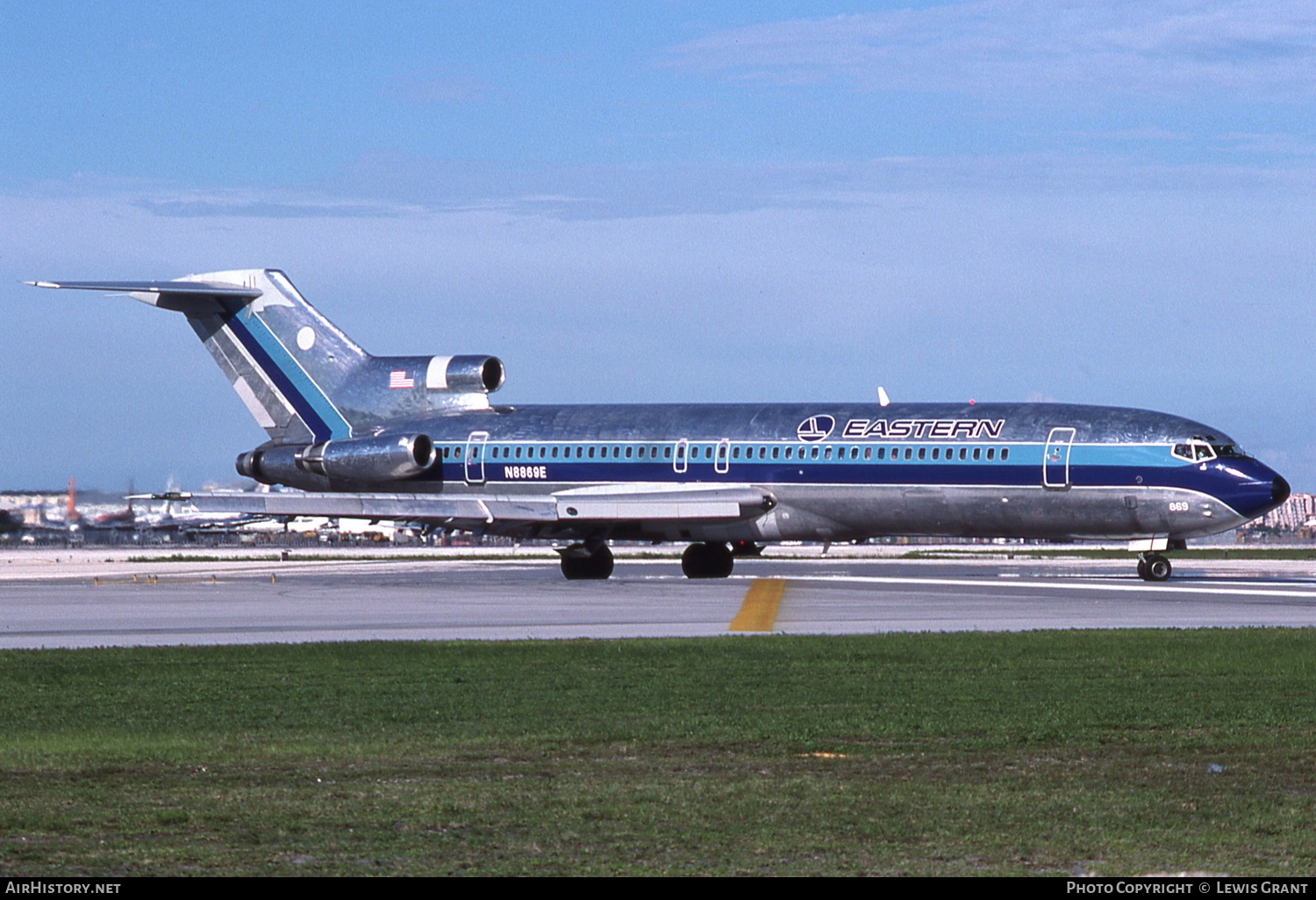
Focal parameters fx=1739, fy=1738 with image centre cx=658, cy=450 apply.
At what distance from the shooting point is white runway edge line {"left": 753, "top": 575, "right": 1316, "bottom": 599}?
34.4 m

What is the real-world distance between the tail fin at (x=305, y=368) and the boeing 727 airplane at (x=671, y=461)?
0.05 meters

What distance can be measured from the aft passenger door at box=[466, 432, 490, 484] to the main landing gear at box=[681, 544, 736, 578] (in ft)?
18.6

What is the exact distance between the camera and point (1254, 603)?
3089 centimetres

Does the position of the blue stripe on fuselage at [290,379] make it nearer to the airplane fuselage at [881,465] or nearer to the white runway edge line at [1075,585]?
the airplane fuselage at [881,465]

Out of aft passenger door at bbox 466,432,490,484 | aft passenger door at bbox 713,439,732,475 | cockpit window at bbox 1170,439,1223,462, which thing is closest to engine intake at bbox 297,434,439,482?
aft passenger door at bbox 466,432,490,484

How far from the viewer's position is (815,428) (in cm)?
4072

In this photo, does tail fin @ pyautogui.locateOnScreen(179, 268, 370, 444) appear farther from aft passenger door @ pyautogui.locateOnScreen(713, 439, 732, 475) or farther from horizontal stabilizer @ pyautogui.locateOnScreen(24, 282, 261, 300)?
aft passenger door @ pyautogui.locateOnScreen(713, 439, 732, 475)

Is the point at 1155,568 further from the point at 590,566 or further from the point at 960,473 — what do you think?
the point at 590,566

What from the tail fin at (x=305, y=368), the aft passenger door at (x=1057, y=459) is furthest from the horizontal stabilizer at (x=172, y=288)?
the aft passenger door at (x=1057, y=459)

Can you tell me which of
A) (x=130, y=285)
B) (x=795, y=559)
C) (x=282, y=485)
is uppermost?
(x=130, y=285)

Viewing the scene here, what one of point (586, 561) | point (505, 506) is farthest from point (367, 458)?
point (586, 561)

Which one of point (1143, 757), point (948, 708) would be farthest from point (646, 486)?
point (1143, 757)

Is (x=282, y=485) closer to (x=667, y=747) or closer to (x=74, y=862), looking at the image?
(x=667, y=747)
